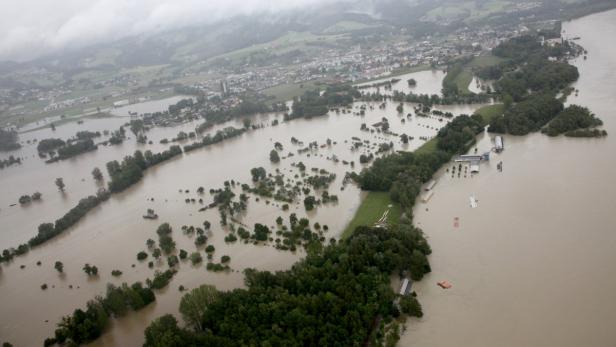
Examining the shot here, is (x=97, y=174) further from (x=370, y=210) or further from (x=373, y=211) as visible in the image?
(x=373, y=211)

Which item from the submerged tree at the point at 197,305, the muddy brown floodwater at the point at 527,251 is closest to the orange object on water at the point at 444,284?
the muddy brown floodwater at the point at 527,251

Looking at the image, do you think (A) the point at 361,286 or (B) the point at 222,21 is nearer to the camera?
(A) the point at 361,286

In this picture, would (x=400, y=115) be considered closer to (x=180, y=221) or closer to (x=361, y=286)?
(x=180, y=221)

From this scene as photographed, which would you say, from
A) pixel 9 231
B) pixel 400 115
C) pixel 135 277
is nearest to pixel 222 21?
pixel 400 115

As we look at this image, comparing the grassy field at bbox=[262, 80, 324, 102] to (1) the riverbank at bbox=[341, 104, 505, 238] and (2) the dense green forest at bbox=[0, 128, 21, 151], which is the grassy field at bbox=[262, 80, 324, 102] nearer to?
(2) the dense green forest at bbox=[0, 128, 21, 151]

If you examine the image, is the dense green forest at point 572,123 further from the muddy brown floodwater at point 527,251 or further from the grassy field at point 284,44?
the grassy field at point 284,44

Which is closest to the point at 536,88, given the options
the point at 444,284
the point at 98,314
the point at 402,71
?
the point at 402,71
